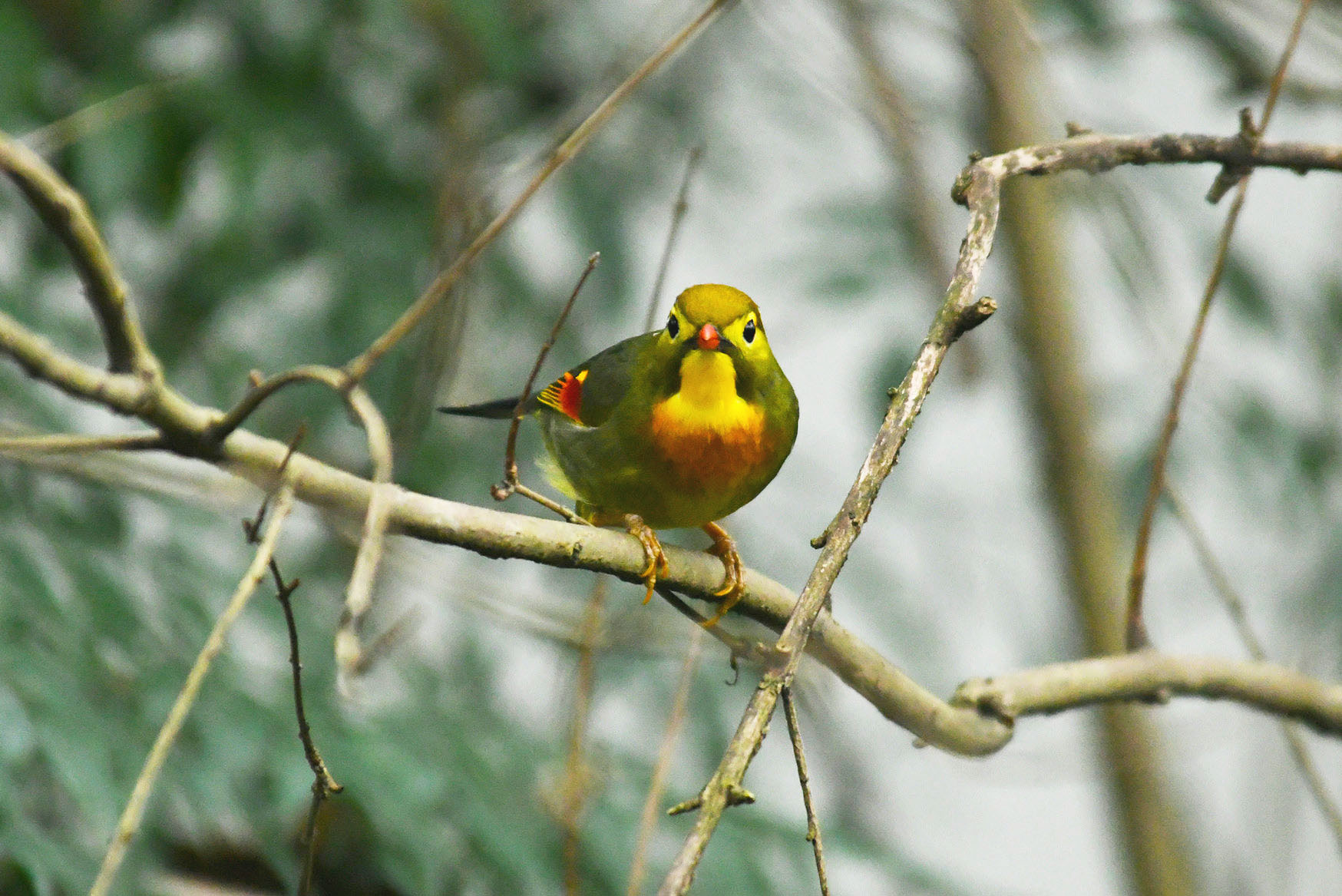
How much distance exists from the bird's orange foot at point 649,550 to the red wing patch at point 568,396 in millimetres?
246

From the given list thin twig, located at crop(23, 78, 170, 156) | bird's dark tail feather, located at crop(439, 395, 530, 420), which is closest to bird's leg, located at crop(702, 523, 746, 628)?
bird's dark tail feather, located at crop(439, 395, 530, 420)

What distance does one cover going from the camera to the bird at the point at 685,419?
8.27 ft

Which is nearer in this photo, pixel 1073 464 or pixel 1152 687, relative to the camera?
pixel 1152 687

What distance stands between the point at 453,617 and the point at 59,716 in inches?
77.7

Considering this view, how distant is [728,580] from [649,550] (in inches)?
10.8

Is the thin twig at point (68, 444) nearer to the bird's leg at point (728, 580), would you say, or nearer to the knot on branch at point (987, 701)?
the bird's leg at point (728, 580)

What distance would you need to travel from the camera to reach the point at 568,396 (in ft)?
9.09

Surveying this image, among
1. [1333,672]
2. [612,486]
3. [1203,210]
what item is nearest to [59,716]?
[612,486]

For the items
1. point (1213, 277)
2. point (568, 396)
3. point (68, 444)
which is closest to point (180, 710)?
point (68, 444)

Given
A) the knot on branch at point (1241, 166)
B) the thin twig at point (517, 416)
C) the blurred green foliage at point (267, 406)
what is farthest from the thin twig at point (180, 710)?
the knot on branch at point (1241, 166)

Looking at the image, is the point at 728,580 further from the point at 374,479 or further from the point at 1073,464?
the point at 1073,464

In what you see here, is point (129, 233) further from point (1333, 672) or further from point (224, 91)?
point (1333, 672)

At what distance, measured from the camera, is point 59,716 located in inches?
96.3

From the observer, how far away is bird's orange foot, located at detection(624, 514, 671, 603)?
2.14 m
